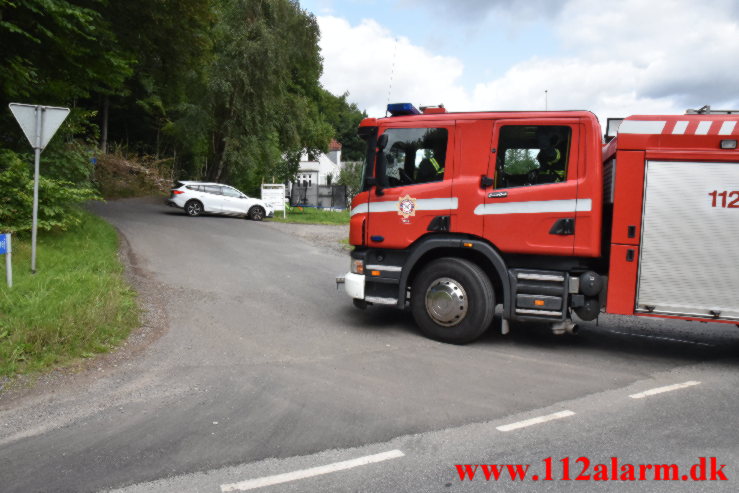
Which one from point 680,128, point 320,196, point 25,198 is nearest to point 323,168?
point 320,196

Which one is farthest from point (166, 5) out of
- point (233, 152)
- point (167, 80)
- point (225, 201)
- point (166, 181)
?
point (166, 181)

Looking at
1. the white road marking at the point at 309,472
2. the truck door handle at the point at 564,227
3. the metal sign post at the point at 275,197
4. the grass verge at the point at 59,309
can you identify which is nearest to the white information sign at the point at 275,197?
the metal sign post at the point at 275,197

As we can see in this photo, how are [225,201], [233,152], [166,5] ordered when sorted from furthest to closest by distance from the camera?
[233,152] → [225,201] → [166,5]

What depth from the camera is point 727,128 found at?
584 cm

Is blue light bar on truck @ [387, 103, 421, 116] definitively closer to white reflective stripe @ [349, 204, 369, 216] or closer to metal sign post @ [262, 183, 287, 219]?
white reflective stripe @ [349, 204, 369, 216]

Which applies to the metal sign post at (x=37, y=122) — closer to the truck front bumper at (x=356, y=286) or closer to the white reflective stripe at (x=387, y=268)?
the truck front bumper at (x=356, y=286)

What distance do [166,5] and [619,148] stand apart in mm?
14807

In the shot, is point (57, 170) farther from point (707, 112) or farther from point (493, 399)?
point (707, 112)

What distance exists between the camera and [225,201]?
2405 cm

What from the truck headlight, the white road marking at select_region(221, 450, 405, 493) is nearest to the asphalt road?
the white road marking at select_region(221, 450, 405, 493)

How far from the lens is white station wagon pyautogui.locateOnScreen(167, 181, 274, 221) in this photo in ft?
76.9

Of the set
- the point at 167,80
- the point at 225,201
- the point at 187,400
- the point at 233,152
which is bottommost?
the point at 187,400

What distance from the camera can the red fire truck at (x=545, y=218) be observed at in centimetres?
599

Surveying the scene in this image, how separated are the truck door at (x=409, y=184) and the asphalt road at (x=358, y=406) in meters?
1.38
